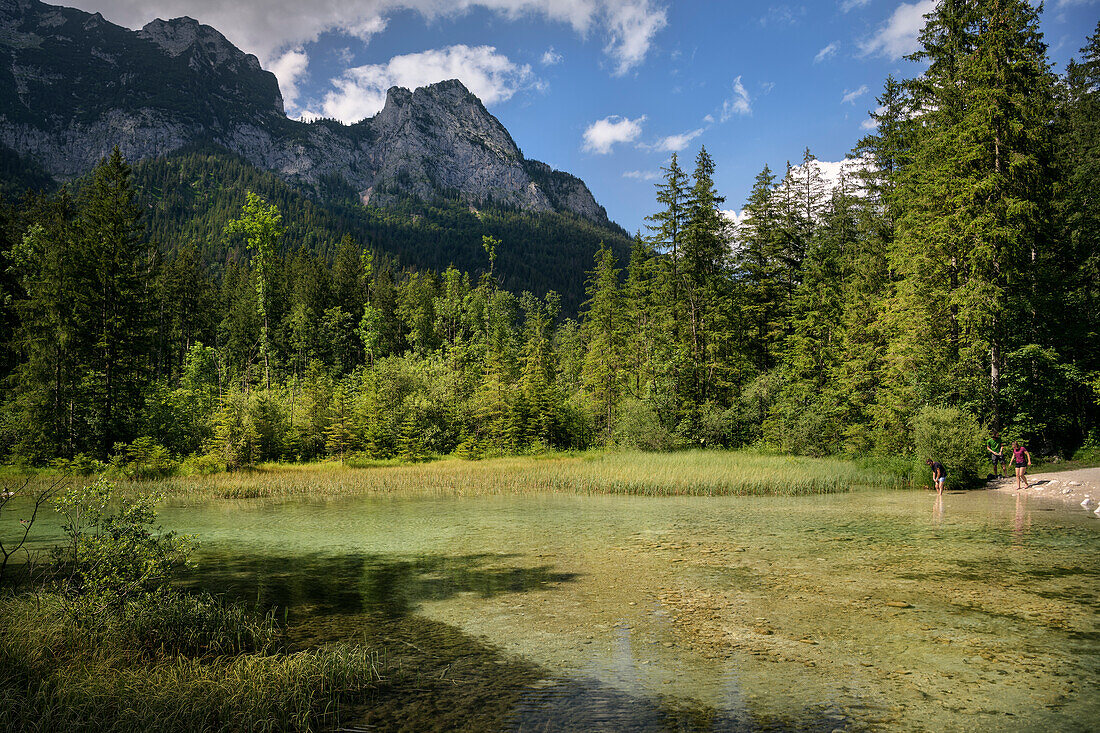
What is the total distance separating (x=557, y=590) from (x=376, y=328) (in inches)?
2311

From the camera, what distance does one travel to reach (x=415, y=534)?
14.8 metres

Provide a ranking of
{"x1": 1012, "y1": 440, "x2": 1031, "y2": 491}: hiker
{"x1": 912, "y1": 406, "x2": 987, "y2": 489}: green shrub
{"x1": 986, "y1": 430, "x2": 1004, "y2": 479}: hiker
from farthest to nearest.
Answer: {"x1": 986, "y1": 430, "x2": 1004, "y2": 479}: hiker → {"x1": 912, "y1": 406, "x2": 987, "y2": 489}: green shrub → {"x1": 1012, "y1": 440, "x2": 1031, "y2": 491}: hiker

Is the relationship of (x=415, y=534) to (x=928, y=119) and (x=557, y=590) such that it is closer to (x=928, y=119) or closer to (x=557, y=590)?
(x=557, y=590)

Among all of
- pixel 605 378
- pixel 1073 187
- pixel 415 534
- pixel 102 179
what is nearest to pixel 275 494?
pixel 415 534

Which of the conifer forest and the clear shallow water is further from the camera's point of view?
the conifer forest

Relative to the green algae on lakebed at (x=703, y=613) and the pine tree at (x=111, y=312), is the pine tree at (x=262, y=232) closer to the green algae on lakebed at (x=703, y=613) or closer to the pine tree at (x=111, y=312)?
the pine tree at (x=111, y=312)

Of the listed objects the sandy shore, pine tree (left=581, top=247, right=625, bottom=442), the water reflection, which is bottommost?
the water reflection

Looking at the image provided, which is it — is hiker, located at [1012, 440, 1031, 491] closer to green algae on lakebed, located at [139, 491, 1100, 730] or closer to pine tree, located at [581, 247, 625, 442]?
green algae on lakebed, located at [139, 491, 1100, 730]

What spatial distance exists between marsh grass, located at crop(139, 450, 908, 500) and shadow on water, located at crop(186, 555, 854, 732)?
1297 cm

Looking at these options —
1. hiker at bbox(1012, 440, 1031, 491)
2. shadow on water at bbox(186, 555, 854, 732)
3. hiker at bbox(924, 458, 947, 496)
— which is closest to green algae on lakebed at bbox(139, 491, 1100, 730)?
shadow on water at bbox(186, 555, 854, 732)

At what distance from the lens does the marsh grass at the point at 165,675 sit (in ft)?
15.0

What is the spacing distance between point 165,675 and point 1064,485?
83.6ft

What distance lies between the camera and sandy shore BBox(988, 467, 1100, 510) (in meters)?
17.4

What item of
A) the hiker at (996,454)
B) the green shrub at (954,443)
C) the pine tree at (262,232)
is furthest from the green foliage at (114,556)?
the pine tree at (262,232)
